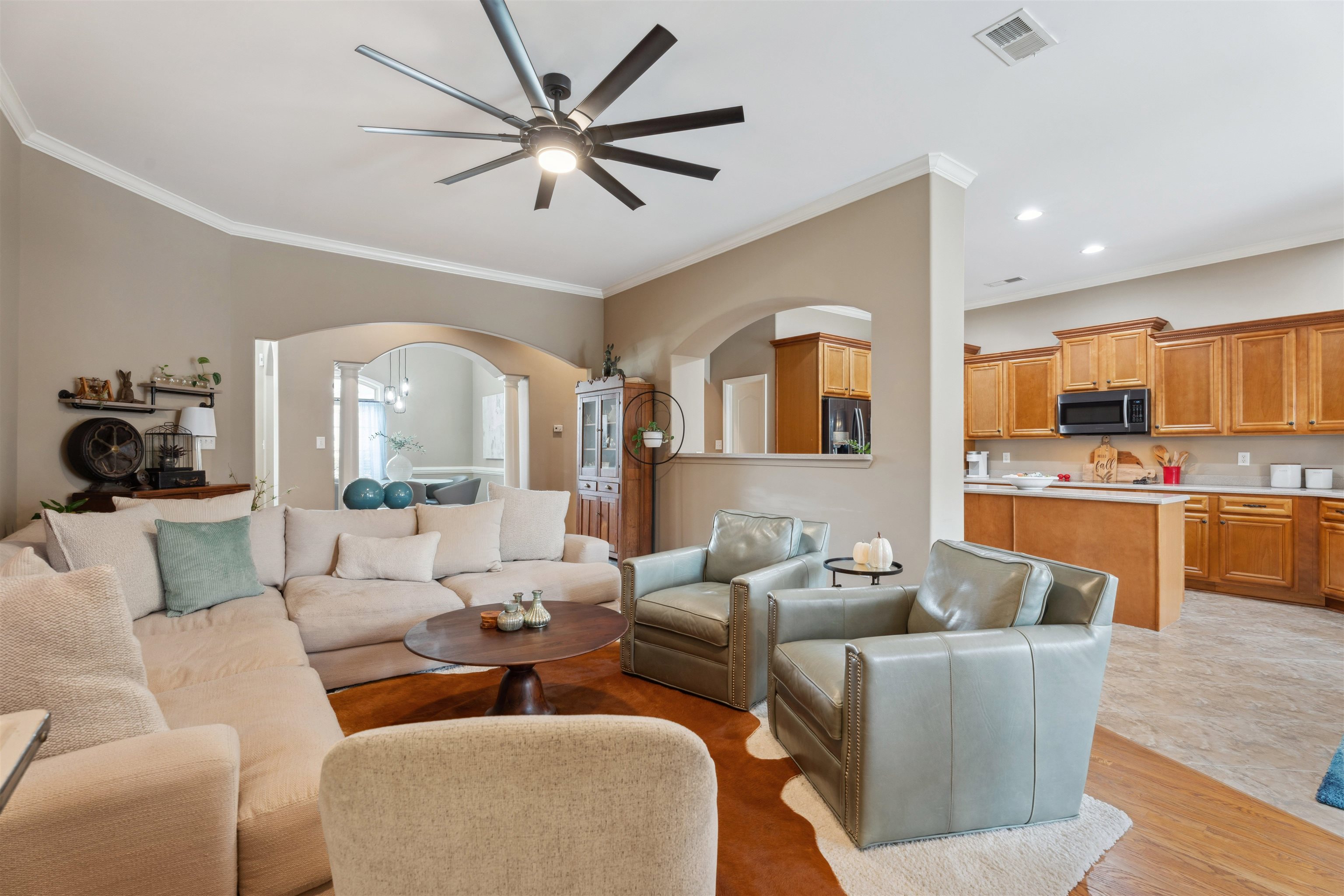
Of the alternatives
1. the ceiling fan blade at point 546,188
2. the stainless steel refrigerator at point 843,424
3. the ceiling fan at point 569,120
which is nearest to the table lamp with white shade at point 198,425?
the ceiling fan at point 569,120

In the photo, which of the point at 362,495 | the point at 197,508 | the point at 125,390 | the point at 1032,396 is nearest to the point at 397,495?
the point at 362,495

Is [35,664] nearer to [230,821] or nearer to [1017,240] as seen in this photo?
[230,821]

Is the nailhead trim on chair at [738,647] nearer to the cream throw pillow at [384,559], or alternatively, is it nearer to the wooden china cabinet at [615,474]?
the cream throw pillow at [384,559]

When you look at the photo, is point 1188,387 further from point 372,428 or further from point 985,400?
point 372,428

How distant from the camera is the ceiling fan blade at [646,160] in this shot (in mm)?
2809

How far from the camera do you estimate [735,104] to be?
10.1 feet

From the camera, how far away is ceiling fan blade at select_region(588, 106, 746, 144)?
8.12 ft

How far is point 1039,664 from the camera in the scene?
187 centimetres

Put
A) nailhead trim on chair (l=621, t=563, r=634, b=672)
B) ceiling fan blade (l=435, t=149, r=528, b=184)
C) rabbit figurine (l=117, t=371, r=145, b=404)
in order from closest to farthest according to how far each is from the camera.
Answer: ceiling fan blade (l=435, t=149, r=528, b=184) < nailhead trim on chair (l=621, t=563, r=634, b=672) < rabbit figurine (l=117, t=371, r=145, b=404)

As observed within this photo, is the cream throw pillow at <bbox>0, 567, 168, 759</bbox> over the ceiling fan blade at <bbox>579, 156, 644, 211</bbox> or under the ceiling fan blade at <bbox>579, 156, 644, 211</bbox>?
under

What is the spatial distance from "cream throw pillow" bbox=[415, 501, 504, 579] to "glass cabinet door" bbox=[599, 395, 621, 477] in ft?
6.29

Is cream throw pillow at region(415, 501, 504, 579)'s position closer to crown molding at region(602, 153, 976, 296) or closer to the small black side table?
the small black side table

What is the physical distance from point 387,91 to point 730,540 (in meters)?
2.86

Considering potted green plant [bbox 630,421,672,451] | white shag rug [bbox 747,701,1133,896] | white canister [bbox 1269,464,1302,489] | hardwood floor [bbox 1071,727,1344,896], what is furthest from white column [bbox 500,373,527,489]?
white canister [bbox 1269,464,1302,489]
